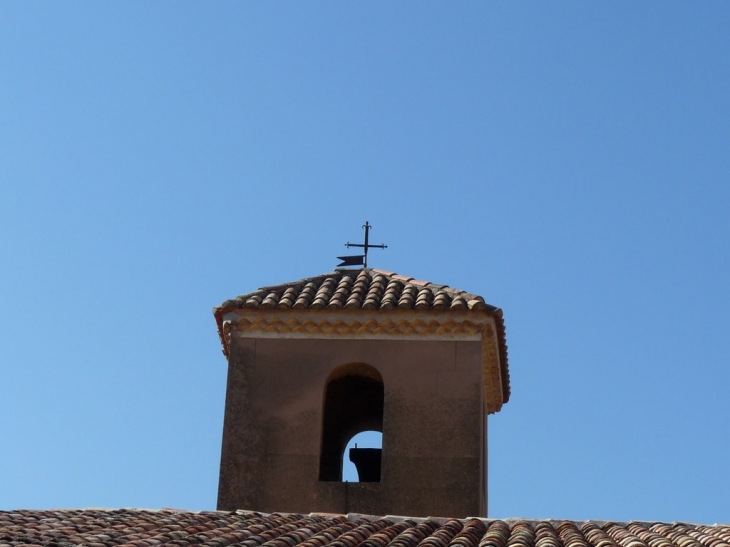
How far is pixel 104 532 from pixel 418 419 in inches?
158

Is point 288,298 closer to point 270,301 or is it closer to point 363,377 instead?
point 270,301

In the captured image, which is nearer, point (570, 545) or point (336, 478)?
point (570, 545)

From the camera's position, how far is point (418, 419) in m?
11.9

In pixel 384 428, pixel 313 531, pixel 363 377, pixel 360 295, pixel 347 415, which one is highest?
pixel 360 295

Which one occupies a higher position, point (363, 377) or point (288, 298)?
point (288, 298)

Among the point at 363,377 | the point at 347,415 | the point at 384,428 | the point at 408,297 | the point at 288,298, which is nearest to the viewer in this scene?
the point at 384,428

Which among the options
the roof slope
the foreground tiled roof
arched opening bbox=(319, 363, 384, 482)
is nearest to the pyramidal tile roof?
the roof slope

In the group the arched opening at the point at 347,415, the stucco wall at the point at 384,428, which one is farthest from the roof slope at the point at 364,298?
the arched opening at the point at 347,415

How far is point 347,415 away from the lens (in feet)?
43.5

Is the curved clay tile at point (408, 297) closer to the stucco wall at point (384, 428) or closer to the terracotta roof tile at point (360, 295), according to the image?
the terracotta roof tile at point (360, 295)

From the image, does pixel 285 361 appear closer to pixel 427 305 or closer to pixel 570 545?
pixel 427 305

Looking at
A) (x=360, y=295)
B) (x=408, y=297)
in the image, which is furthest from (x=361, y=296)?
(x=408, y=297)

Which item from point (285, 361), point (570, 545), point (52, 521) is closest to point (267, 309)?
point (285, 361)

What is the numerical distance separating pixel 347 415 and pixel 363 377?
1.89ft
